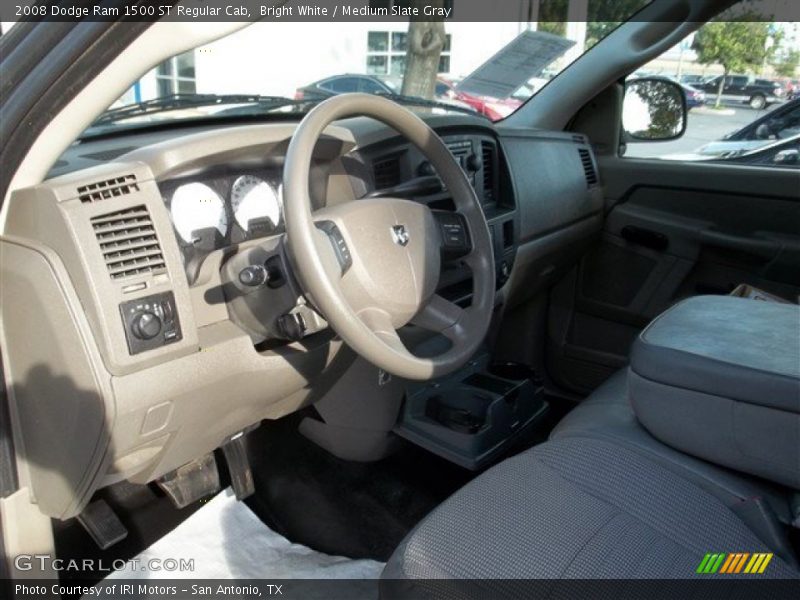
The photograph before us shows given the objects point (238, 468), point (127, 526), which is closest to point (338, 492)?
point (238, 468)

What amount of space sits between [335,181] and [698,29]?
1.54 meters

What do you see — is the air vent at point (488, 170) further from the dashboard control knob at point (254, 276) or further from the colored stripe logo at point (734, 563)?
the colored stripe logo at point (734, 563)

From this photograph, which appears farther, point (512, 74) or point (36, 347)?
point (512, 74)

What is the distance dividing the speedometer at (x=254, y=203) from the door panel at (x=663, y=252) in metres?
1.66

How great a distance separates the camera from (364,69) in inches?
85.5

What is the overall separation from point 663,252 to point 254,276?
193cm

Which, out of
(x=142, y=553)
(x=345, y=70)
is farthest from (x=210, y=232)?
(x=142, y=553)

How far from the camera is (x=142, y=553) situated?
2.03 m

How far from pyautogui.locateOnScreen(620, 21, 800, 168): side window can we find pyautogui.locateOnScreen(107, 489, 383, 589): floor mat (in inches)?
78.4

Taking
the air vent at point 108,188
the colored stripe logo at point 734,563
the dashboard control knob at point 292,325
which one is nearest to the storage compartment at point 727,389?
the colored stripe logo at point 734,563

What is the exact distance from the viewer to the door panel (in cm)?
268

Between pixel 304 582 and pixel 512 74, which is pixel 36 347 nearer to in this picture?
pixel 304 582

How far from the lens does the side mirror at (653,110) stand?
2959mm

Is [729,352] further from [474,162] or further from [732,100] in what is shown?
[732,100]
